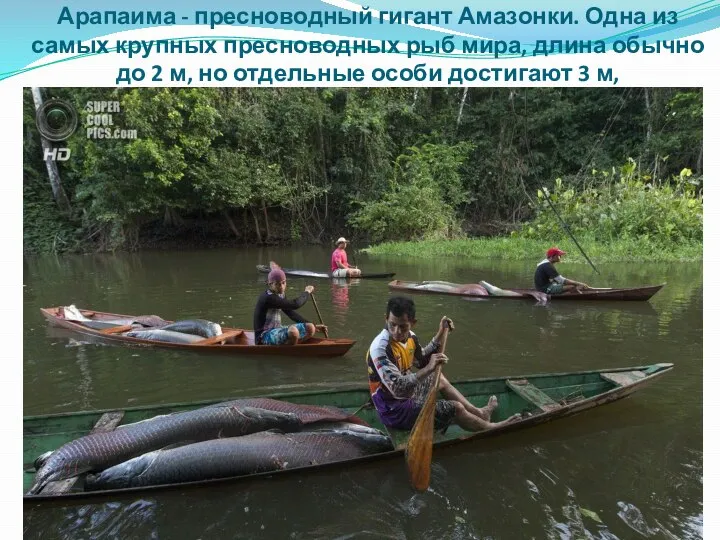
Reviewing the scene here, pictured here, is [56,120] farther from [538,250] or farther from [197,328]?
[538,250]

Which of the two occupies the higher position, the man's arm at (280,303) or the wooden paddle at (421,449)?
the man's arm at (280,303)

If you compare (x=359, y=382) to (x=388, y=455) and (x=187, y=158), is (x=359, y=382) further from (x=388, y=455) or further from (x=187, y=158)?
(x=187, y=158)

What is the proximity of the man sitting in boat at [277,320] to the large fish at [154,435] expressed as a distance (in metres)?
2.28

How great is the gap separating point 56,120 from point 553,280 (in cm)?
2049

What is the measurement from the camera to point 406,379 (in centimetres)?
418

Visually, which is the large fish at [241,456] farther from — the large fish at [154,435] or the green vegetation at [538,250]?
the green vegetation at [538,250]

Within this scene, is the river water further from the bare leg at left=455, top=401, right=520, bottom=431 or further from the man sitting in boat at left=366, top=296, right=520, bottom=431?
the man sitting in boat at left=366, top=296, right=520, bottom=431

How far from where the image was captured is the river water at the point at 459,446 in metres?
3.69

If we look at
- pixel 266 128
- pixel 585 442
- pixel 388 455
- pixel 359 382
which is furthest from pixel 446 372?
pixel 266 128

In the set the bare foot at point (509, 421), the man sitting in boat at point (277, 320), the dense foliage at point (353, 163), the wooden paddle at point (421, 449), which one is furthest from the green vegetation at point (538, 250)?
the wooden paddle at point (421, 449)

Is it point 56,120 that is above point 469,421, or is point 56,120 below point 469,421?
above

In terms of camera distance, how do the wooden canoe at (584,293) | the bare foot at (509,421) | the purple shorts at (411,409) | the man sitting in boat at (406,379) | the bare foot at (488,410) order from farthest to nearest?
the wooden canoe at (584,293) → the bare foot at (488,410) → the bare foot at (509,421) → the purple shorts at (411,409) → the man sitting in boat at (406,379)


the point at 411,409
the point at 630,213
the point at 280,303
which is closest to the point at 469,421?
the point at 411,409

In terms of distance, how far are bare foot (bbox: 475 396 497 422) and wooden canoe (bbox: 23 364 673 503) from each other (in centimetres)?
17
